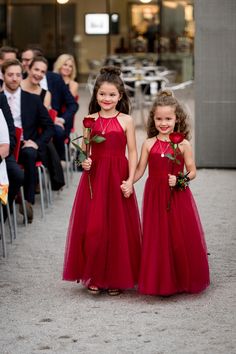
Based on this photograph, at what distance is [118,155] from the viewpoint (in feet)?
23.0

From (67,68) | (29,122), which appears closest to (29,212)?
(29,122)

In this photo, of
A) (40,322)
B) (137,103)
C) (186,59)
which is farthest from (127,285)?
(186,59)

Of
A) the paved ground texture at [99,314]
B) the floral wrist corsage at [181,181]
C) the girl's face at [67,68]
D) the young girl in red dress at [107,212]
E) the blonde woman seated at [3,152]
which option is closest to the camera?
the paved ground texture at [99,314]

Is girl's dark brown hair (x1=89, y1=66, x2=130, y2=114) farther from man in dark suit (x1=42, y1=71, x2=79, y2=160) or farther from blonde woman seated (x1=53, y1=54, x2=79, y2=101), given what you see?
blonde woman seated (x1=53, y1=54, x2=79, y2=101)

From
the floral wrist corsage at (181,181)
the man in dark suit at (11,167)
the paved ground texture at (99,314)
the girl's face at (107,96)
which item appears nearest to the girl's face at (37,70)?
the man in dark suit at (11,167)

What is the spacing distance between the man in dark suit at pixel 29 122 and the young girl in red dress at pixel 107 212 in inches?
119

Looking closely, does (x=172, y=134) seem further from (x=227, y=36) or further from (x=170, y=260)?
(x=227, y=36)

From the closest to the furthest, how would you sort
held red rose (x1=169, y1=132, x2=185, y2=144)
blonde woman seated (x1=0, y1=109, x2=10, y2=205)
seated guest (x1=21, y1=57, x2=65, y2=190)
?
Answer: held red rose (x1=169, y1=132, x2=185, y2=144) → blonde woman seated (x1=0, y1=109, x2=10, y2=205) → seated guest (x1=21, y1=57, x2=65, y2=190)

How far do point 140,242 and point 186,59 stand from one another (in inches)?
981

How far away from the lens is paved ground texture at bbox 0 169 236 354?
18.9ft

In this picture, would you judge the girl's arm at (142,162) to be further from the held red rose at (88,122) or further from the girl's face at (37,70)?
the girl's face at (37,70)

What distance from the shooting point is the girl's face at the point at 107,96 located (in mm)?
6980

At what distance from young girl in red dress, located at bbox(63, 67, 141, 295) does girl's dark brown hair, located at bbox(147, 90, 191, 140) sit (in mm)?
148

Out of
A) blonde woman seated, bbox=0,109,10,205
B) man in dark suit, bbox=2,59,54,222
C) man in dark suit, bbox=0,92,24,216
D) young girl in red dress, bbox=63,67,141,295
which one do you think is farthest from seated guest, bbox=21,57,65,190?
young girl in red dress, bbox=63,67,141,295
